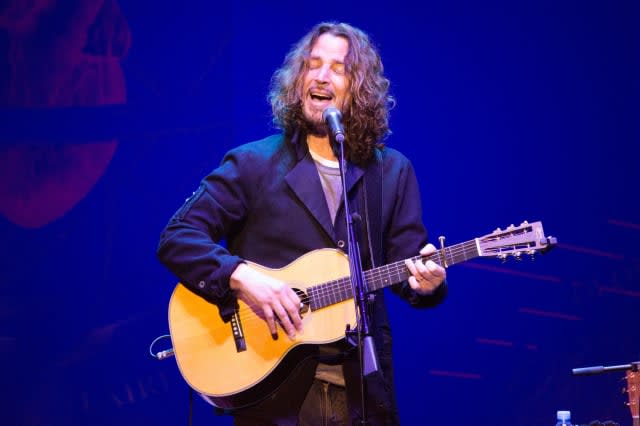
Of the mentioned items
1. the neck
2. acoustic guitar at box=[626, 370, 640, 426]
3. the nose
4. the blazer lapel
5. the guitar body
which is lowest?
acoustic guitar at box=[626, 370, 640, 426]

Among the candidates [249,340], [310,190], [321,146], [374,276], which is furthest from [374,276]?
[321,146]

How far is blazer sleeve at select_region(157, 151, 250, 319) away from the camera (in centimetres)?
287

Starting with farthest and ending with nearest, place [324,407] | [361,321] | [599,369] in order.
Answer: [599,369], [324,407], [361,321]

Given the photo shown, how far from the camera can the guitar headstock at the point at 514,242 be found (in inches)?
114

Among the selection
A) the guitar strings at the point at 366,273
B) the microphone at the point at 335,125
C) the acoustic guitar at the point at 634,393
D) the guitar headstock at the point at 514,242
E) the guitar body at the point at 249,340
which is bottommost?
the acoustic guitar at the point at 634,393

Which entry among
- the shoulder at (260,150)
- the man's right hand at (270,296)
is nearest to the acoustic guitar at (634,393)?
the man's right hand at (270,296)

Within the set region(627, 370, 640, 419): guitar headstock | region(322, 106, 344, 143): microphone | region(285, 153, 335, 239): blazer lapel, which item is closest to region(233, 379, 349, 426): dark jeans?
region(285, 153, 335, 239): blazer lapel

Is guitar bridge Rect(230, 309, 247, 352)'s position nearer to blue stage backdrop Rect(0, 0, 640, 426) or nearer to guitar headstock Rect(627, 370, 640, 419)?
blue stage backdrop Rect(0, 0, 640, 426)

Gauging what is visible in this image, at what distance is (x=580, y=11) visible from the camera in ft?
16.2

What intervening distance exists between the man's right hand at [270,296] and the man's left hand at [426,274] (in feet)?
1.53

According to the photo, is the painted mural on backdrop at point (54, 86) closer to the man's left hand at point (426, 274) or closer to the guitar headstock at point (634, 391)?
the man's left hand at point (426, 274)

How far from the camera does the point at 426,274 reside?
2.90 m

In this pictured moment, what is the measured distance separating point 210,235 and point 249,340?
18.5 inches

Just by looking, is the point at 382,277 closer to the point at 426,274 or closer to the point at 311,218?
the point at 426,274
